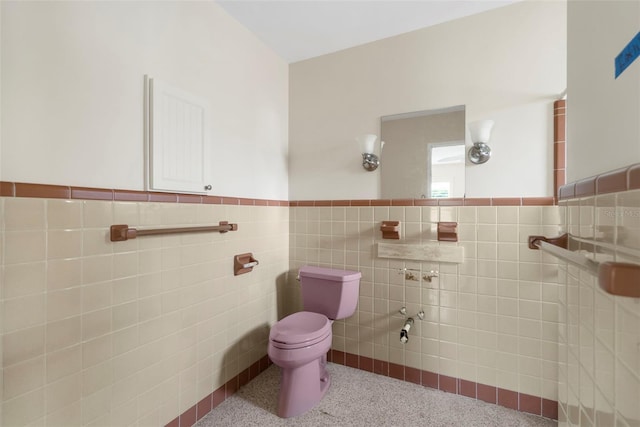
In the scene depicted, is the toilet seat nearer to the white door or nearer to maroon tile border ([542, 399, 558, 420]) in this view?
the white door

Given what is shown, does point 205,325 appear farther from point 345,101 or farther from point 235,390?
point 345,101

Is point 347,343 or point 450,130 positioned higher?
point 450,130

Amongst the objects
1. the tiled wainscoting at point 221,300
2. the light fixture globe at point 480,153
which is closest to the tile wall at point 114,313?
the tiled wainscoting at point 221,300

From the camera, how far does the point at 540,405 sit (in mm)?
1625

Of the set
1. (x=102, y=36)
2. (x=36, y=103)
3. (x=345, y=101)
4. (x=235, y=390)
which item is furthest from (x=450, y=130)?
(x=235, y=390)

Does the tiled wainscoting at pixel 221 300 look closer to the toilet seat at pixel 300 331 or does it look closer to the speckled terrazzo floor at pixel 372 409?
the speckled terrazzo floor at pixel 372 409

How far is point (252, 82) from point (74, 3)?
3.40ft

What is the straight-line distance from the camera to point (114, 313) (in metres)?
1.20

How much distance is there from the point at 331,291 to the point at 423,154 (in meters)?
1.15

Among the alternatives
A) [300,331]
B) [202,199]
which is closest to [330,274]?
[300,331]

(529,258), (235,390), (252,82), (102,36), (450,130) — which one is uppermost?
(252,82)

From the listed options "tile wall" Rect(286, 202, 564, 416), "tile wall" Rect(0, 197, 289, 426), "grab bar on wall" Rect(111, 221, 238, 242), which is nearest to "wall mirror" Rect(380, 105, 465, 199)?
"tile wall" Rect(286, 202, 564, 416)

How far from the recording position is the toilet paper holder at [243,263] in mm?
1810

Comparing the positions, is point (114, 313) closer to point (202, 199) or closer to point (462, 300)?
point (202, 199)
